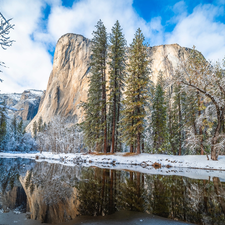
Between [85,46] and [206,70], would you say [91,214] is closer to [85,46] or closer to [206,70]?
[206,70]

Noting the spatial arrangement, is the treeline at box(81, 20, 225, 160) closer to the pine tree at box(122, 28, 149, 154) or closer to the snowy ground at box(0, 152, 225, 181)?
the pine tree at box(122, 28, 149, 154)

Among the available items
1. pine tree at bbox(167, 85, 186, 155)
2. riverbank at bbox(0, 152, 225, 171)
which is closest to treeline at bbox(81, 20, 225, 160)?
riverbank at bbox(0, 152, 225, 171)

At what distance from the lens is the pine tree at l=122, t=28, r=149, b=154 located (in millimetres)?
16531

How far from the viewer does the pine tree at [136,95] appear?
1653cm

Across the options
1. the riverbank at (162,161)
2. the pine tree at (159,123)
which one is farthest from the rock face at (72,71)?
the riverbank at (162,161)

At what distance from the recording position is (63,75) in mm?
110000

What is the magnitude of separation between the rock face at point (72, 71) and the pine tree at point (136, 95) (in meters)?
71.2

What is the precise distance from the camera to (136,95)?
1753 cm

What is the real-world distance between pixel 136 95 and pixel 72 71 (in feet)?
330

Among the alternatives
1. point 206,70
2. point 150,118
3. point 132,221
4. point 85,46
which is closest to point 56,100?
point 85,46

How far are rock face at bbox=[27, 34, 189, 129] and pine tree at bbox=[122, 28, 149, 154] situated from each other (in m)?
71.2

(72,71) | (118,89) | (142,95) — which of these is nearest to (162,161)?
(142,95)

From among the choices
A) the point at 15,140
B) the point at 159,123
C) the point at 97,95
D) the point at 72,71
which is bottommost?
the point at 15,140

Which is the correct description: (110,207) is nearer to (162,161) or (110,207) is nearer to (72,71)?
(162,161)
